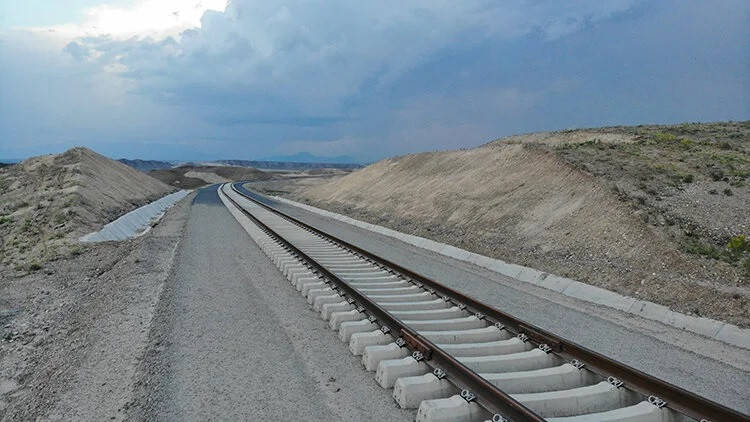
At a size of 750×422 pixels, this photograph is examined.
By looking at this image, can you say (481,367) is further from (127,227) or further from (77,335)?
(127,227)

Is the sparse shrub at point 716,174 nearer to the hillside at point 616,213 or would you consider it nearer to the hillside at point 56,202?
the hillside at point 616,213

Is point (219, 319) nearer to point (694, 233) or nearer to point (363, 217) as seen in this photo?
point (694, 233)

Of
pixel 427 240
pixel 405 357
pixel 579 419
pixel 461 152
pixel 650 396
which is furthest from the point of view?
pixel 461 152

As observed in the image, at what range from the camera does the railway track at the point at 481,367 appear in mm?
4590

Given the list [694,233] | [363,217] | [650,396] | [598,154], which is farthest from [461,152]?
[650,396]

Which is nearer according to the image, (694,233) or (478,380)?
(478,380)

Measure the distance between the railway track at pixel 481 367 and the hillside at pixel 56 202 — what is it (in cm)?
1295

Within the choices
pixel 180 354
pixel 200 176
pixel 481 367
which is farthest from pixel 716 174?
pixel 200 176

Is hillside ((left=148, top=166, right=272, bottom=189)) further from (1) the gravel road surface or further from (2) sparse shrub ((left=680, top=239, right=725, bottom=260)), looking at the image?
(2) sparse shrub ((left=680, top=239, right=725, bottom=260))

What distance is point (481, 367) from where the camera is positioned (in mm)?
5750

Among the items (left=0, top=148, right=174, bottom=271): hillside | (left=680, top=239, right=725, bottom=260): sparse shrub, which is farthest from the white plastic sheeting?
(left=680, top=239, right=725, bottom=260): sparse shrub

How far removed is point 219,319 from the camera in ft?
27.4

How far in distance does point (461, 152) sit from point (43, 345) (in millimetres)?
28451

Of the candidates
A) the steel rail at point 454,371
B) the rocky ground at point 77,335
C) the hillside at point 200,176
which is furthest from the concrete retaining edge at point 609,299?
the hillside at point 200,176
